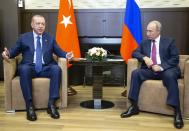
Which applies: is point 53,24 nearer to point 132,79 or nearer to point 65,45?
point 65,45

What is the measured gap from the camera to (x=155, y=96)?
10.8ft

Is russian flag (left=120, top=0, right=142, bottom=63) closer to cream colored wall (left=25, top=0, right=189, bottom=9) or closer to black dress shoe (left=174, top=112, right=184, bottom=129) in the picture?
cream colored wall (left=25, top=0, right=189, bottom=9)

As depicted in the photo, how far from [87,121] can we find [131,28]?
1.57 metres

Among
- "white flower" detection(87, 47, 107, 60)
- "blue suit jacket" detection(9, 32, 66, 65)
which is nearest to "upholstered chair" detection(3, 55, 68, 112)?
"blue suit jacket" detection(9, 32, 66, 65)

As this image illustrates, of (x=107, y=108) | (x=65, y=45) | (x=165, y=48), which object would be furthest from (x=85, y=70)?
(x=165, y=48)

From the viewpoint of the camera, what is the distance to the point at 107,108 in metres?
3.64

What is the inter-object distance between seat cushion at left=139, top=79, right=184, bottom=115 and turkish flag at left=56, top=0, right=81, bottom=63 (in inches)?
58.9

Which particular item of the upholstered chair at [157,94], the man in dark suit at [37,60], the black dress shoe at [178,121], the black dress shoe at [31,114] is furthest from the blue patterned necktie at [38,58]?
the black dress shoe at [178,121]

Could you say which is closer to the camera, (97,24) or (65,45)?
(65,45)

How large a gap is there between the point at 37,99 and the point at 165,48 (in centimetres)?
160

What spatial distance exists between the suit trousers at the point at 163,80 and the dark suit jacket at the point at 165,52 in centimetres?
9

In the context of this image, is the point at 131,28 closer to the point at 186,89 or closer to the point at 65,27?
the point at 65,27

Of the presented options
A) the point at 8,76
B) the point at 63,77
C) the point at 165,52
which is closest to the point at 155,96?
the point at 165,52

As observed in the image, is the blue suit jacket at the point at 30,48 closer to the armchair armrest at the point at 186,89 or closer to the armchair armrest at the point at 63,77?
the armchair armrest at the point at 63,77
